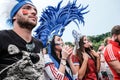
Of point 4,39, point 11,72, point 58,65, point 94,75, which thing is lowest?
point 94,75

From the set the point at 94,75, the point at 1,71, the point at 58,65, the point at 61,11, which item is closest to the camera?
the point at 1,71

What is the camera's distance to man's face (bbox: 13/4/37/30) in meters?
A: 3.29

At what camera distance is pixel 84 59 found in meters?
5.50

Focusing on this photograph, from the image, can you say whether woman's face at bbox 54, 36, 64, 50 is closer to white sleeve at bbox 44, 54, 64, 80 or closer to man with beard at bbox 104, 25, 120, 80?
white sleeve at bbox 44, 54, 64, 80

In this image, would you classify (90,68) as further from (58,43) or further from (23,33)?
(23,33)

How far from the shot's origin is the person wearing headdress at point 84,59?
5402 millimetres

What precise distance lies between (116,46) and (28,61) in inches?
104

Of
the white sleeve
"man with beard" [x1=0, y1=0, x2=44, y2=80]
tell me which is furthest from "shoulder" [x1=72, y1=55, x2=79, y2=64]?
"man with beard" [x1=0, y1=0, x2=44, y2=80]

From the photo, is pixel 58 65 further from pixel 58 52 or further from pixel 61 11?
pixel 61 11

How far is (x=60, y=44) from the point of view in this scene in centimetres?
488

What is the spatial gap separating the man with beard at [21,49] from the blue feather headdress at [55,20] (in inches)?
60.1

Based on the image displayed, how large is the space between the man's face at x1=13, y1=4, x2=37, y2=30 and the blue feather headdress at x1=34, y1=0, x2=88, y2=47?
1.55 metres

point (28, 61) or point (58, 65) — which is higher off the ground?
point (28, 61)

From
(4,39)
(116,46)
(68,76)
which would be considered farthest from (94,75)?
(4,39)
